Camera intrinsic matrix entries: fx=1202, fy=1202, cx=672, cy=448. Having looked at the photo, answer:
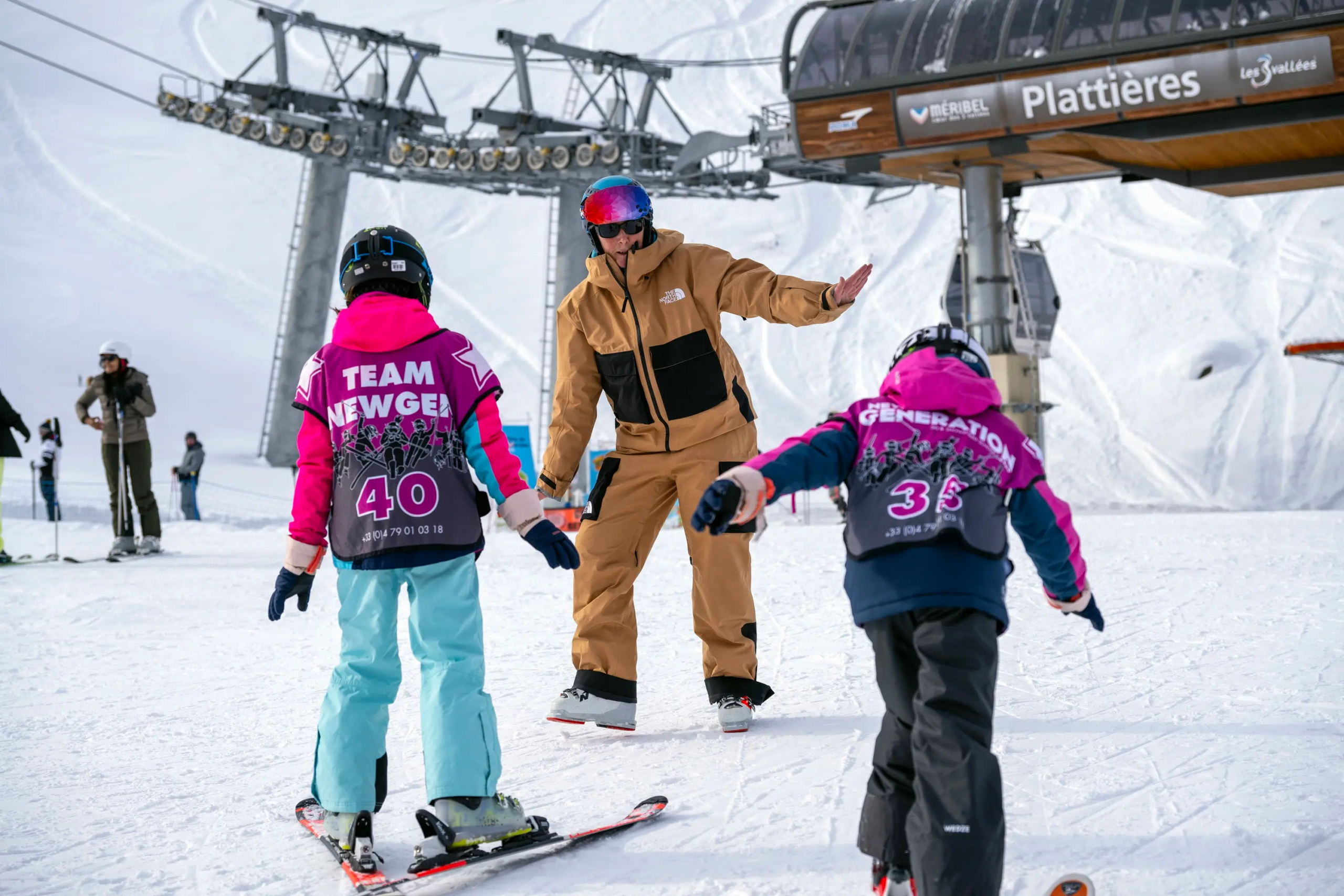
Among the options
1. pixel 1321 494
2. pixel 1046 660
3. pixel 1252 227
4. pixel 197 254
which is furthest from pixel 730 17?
pixel 1046 660

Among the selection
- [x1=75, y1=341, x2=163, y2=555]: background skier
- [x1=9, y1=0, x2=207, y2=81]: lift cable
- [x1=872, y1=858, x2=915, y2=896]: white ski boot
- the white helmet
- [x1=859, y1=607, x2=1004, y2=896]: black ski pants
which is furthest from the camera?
[x1=9, y1=0, x2=207, y2=81]: lift cable

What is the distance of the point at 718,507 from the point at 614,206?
6.23 feet

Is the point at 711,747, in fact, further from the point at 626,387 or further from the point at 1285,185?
the point at 1285,185

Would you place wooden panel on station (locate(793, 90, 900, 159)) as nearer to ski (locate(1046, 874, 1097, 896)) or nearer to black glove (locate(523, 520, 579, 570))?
black glove (locate(523, 520, 579, 570))

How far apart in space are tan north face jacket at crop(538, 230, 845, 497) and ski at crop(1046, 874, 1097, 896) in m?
2.09

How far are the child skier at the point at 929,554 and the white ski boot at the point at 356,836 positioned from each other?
1.18 metres

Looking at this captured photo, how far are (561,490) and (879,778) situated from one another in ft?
6.50

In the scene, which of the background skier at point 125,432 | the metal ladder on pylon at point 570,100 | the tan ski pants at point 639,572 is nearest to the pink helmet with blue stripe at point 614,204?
the tan ski pants at point 639,572

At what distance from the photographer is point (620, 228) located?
4152mm

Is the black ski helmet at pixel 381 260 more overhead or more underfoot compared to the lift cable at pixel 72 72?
more underfoot

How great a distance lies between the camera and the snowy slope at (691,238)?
24156 millimetres

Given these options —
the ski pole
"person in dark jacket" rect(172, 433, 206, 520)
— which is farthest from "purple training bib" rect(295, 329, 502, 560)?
"person in dark jacket" rect(172, 433, 206, 520)

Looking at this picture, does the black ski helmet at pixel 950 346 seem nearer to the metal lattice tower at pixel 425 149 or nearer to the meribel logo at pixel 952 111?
the meribel logo at pixel 952 111

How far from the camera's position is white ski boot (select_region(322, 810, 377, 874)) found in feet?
9.43
